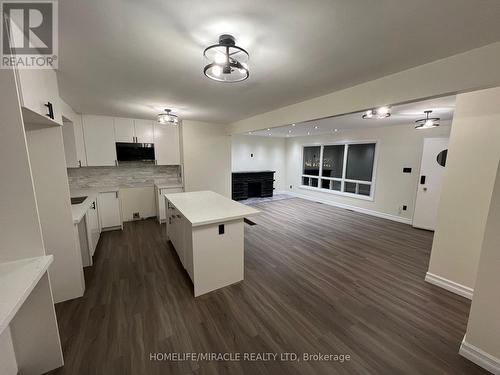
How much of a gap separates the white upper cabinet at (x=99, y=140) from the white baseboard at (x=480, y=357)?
18.4ft

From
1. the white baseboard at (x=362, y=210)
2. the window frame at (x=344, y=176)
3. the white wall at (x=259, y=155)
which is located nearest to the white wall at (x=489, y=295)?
the white baseboard at (x=362, y=210)

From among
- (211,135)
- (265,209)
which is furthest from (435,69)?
(265,209)

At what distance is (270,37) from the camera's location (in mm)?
1423

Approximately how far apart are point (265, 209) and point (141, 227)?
10.8 feet

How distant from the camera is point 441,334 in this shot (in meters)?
1.82

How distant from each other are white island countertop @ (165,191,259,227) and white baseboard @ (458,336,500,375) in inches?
81.8

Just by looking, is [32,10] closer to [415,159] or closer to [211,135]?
[211,135]

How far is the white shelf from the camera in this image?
36.1 inches

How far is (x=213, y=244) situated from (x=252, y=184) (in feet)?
17.6

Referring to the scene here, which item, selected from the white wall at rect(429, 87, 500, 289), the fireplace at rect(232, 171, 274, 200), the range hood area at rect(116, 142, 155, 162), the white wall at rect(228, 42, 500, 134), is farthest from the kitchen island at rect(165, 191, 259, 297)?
the fireplace at rect(232, 171, 274, 200)

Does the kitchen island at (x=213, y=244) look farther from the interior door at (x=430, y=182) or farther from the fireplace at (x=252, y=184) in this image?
the fireplace at (x=252, y=184)

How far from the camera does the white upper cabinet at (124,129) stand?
166 inches

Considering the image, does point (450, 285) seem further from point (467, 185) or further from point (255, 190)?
point (255, 190)

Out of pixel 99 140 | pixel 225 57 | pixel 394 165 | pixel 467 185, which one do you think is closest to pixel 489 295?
pixel 467 185
